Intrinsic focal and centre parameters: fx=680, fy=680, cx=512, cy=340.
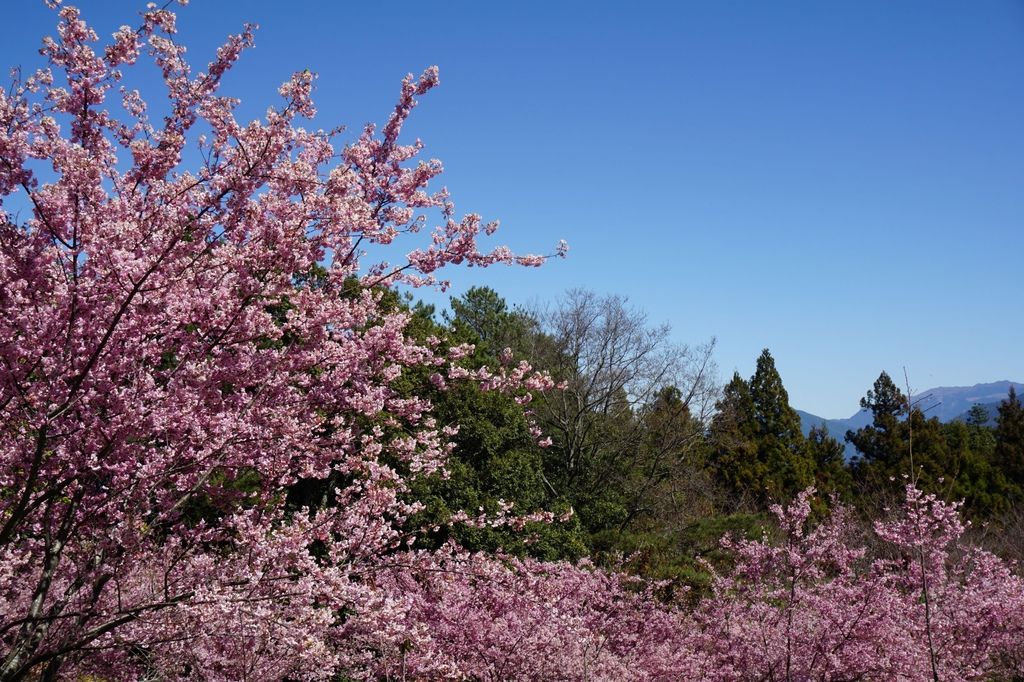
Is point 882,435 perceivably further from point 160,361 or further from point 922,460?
point 160,361

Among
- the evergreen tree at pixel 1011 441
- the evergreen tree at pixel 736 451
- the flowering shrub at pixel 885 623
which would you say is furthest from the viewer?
the evergreen tree at pixel 1011 441

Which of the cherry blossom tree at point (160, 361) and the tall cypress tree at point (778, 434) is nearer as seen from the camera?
the cherry blossom tree at point (160, 361)

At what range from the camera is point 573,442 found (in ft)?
72.3

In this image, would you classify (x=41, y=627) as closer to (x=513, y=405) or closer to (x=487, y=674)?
(x=487, y=674)

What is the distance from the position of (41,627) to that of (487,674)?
5020 mm

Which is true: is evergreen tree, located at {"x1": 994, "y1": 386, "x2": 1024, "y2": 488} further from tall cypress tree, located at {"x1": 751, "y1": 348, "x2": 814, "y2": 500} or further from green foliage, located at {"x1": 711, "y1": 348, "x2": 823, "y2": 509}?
tall cypress tree, located at {"x1": 751, "y1": 348, "x2": 814, "y2": 500}

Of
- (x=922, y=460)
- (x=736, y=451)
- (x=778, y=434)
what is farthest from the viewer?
(x=778, y=434)

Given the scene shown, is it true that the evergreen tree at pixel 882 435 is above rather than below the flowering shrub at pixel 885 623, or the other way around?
above

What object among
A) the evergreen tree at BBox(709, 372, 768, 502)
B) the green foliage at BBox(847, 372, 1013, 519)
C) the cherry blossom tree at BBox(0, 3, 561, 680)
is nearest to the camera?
the cherry blossom tree at BBox(0, 3, 561, 680)

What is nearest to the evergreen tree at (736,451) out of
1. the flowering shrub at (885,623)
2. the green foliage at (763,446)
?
the green foliage at (763,446)

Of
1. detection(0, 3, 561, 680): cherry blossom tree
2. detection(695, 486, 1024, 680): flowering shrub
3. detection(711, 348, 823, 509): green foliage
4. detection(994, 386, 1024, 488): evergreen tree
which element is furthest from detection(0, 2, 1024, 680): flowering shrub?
detection(994, 386, 1024, 488): evergreen tree

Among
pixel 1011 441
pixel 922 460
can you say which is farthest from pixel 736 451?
pixel 1011 441

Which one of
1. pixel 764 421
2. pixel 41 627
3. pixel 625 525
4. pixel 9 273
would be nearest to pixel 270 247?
pixel 9 273

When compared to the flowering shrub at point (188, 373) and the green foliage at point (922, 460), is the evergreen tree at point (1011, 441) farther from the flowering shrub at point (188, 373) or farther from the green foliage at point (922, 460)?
the flowering shrub at point (188, 373)
